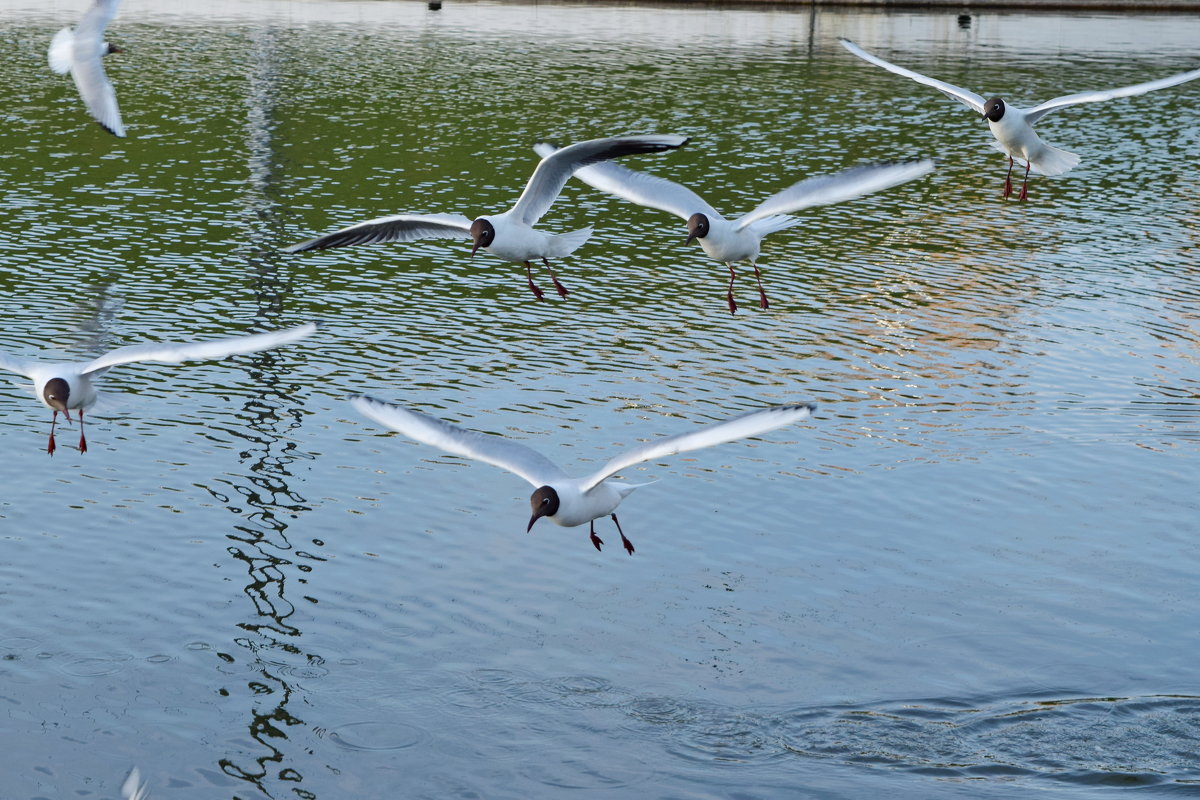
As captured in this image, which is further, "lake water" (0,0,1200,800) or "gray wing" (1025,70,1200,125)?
"lake water" (0,0,1200,800)

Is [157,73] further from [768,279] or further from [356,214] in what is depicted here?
[768,279]

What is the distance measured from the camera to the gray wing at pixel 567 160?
56.0 ft

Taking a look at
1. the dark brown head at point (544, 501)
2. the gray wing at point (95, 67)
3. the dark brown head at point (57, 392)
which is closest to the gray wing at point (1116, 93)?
the dark brown head at point (544, 501)

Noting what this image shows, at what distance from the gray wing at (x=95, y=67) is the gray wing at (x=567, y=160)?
17.9ft

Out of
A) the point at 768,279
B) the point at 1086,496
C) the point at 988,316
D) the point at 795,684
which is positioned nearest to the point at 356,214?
the point at 768,279

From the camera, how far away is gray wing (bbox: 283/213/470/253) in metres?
19.8

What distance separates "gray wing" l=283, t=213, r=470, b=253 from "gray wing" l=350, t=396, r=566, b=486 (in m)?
3.38

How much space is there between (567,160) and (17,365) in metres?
6.80

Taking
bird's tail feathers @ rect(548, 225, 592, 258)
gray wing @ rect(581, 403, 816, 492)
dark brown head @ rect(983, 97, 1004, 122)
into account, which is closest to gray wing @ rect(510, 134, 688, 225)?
bird's tail feathers @ rect(548, 225, 592, 258)

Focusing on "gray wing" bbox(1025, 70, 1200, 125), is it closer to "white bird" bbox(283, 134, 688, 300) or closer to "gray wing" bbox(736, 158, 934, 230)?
"gray wing" bbox(736, 158, 934, 230)

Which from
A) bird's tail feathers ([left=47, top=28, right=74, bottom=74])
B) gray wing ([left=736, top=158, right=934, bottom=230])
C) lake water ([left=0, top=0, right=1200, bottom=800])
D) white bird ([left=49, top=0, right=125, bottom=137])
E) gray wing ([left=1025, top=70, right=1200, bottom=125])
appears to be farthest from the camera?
bird's tail feathers ([left=47, top=28, right=74, bottom=74])

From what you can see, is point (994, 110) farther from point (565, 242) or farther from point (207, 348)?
point (207, 348)

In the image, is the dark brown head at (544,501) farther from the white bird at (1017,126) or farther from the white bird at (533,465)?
the white bird at (1017,126)

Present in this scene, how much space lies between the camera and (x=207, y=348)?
15.8 meters
